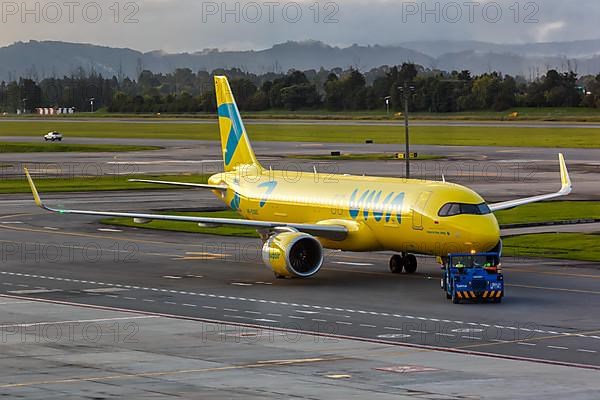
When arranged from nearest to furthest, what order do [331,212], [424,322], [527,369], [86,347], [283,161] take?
1. [527,369]
2. [86,347]
3. [424,322]
4. [331,212]
5. [283,161]

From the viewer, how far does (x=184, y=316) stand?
147ft

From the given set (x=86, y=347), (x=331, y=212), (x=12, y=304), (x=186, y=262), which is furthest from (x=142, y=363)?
(x=186, y=262)

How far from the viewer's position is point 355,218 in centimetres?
5509

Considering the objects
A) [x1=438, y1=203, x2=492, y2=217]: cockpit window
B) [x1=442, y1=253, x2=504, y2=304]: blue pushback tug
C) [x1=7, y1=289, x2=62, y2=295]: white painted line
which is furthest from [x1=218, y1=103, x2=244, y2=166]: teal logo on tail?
[x1=442, y1=253, x2=504, y2=304]: blue pushback tug

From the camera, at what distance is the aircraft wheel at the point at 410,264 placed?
186ft

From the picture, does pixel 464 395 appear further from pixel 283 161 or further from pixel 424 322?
pixel 283 161

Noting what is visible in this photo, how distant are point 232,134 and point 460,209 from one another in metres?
18.5

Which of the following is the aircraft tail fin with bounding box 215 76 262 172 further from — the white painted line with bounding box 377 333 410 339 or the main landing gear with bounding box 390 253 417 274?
the white painted line with bounding box 377 333 410 339

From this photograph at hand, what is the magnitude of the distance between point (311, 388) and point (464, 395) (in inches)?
149

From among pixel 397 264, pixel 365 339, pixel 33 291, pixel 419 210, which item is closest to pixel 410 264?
pixel 397 264

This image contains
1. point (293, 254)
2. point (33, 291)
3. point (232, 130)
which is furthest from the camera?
point (232, 130)

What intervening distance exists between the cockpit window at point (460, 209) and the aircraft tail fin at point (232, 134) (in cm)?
1603

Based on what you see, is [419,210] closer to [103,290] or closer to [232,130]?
[103,290]

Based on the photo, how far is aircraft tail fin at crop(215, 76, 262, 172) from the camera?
65.6m
